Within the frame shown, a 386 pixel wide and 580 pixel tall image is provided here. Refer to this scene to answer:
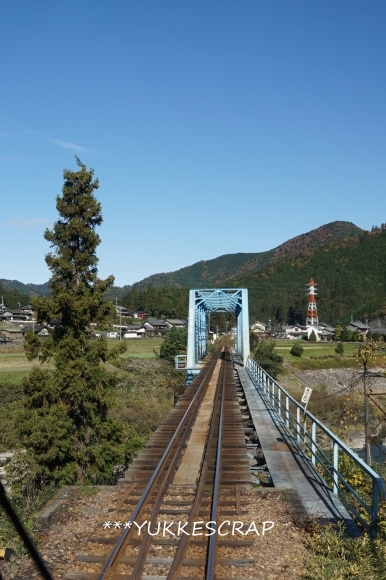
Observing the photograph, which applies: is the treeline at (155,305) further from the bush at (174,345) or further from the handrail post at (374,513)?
the handrail post at (374,513)

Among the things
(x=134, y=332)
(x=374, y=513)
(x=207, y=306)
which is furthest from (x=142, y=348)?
(x=374, y=513)

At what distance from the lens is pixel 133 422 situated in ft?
95.0

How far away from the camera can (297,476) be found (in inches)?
332

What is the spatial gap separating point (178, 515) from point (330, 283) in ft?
488

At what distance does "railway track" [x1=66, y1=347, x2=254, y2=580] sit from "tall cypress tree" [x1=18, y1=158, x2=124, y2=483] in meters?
4.36

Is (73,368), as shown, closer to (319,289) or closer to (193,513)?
(193,513)

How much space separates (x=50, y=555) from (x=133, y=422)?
78.1ft

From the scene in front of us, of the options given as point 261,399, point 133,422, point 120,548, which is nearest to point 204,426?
point 261,399

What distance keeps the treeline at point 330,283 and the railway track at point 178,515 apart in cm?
11202

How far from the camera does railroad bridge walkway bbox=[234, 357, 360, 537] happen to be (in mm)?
6562

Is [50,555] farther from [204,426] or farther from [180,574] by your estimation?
[204,426]

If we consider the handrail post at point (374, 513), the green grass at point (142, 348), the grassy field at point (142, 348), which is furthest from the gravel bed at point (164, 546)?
the green grass at point (142, 348)

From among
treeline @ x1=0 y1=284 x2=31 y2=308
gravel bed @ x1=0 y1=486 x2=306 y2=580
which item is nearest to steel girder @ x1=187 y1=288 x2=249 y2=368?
gravel bed @ x1=0 y1=486 x2=306 y2=580

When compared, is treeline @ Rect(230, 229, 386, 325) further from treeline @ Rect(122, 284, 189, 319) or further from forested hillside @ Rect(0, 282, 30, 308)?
forested hillside @ Rect(0, 282, 30, 308)
